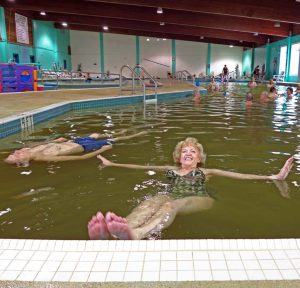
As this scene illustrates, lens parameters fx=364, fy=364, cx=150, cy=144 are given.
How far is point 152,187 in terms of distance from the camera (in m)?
3.67

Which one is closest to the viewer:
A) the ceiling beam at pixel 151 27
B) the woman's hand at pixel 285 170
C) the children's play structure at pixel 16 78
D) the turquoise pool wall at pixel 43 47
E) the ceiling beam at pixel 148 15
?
the woman's hand at pixel 285 170

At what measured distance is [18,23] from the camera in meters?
22.2

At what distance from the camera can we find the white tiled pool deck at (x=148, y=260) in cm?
157

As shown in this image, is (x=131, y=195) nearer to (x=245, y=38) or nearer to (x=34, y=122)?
(x=34, y=122)

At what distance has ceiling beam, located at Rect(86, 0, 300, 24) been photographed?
58.0 ft

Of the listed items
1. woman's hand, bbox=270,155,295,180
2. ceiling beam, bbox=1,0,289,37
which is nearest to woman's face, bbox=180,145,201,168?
woman's hand, bbox=270,155,295,180

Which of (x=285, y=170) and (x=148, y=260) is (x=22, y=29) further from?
(x=148, y=260)

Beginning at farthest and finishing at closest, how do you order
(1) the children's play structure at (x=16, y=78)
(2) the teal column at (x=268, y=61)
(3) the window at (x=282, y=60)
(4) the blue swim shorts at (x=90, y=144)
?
(2) the teal column at (x=268, y=61) < (3) the window at (x=282, y=60) < (1) the children's play structure at (x=16, y=78) < (4) the blue swim shorts at (x=90, y=144)

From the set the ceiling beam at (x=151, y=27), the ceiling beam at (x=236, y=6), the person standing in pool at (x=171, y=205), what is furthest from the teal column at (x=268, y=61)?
the person standing in pool at (x=171, y=205)

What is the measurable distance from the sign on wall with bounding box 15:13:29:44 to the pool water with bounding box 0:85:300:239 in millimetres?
17301

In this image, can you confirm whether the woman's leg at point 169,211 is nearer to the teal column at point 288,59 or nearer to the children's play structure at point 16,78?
the children's play structure at point 16,78

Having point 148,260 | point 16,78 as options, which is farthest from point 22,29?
point 148,260

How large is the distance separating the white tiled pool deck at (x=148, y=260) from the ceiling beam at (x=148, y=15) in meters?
21.1

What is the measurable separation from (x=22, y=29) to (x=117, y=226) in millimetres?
23410
